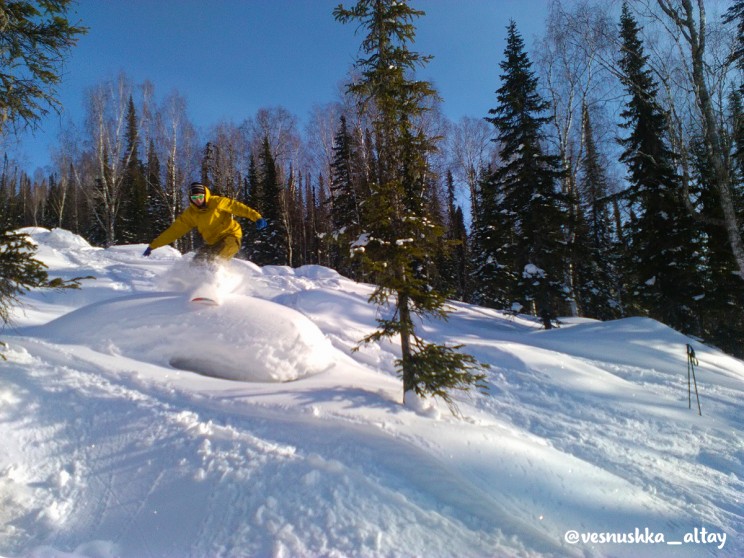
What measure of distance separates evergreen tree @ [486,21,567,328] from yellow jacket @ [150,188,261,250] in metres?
9.97

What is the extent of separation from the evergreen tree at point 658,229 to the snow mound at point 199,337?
12.8 metres

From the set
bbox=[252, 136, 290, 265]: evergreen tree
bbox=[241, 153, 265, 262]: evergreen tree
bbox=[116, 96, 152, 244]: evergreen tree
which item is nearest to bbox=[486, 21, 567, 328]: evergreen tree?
bbox=[252, 136, 290, 265]: evergreen tree

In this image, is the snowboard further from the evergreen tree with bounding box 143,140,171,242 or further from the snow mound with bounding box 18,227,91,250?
the evergreen tree with bounding box 143,140,171,242

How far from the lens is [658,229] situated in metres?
13.2

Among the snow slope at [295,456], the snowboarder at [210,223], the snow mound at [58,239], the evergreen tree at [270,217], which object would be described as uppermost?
the evergreen tree at [270,217]

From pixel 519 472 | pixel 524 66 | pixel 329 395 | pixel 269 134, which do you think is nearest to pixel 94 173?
pixel 269 134

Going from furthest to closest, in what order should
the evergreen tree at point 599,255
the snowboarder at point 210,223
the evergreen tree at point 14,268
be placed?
the evergreen tree at point 599,255 → the snowboarder at point 210,223 → the evergreen tree at point 14,268

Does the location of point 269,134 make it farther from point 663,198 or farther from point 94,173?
point 663,198

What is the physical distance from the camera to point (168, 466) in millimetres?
2479

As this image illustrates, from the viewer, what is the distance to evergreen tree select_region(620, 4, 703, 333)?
12.7 metres

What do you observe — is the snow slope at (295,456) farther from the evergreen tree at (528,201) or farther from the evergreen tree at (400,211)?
the evergreen tree at (528,201)

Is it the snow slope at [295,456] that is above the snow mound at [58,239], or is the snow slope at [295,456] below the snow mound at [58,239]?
below

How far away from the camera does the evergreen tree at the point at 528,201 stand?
12266 millimetres

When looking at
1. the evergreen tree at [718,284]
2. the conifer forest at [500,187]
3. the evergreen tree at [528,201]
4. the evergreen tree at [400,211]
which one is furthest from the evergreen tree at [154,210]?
the evergreen tree at [718,284]
